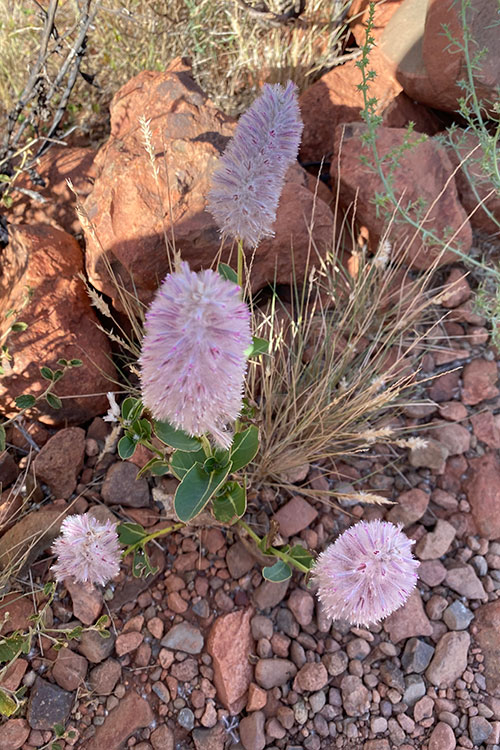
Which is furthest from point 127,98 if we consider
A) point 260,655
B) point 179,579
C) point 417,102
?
point 260,655

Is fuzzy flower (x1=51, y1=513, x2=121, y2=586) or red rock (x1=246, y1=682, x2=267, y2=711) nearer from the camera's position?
fuzzy flower (x1=51, y1=513, x2=121, y2=586)

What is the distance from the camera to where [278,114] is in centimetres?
110

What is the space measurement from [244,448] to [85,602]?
69 centimetres

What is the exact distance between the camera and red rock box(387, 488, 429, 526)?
76.4 inches

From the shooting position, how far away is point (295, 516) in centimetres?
190

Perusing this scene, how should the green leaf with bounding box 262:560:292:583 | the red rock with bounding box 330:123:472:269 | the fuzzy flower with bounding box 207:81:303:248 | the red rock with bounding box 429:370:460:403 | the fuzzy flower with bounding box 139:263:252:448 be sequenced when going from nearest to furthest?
the fuzzy flower with bounding box 139:263:252:448, the fuzzy flower with bounding box 207:81:303:248, the green leaf with bounding box 262:560:292:583, the red rock with bounding box 429:370:460:403, the red rock with bounding box 330:123:472:269

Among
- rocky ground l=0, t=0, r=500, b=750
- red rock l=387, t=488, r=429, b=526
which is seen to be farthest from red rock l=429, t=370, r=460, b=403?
red rock l=387, t=488, r=429, b=526

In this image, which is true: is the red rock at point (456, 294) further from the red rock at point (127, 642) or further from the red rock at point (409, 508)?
the red rock at point (127, 642)

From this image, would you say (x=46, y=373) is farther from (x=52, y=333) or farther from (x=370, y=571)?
(x=370, y=571)

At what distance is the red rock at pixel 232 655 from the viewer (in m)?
1.62

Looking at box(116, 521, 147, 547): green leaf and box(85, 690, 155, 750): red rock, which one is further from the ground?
box(116, 521, 147, 547): green leaf

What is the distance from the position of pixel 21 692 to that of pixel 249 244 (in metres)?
1.14

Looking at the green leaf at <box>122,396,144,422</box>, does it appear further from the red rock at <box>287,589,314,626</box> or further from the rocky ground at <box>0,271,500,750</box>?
the red rock at <box>287,589,314,626</box>

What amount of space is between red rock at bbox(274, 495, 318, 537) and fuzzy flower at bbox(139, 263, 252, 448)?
101 cm
